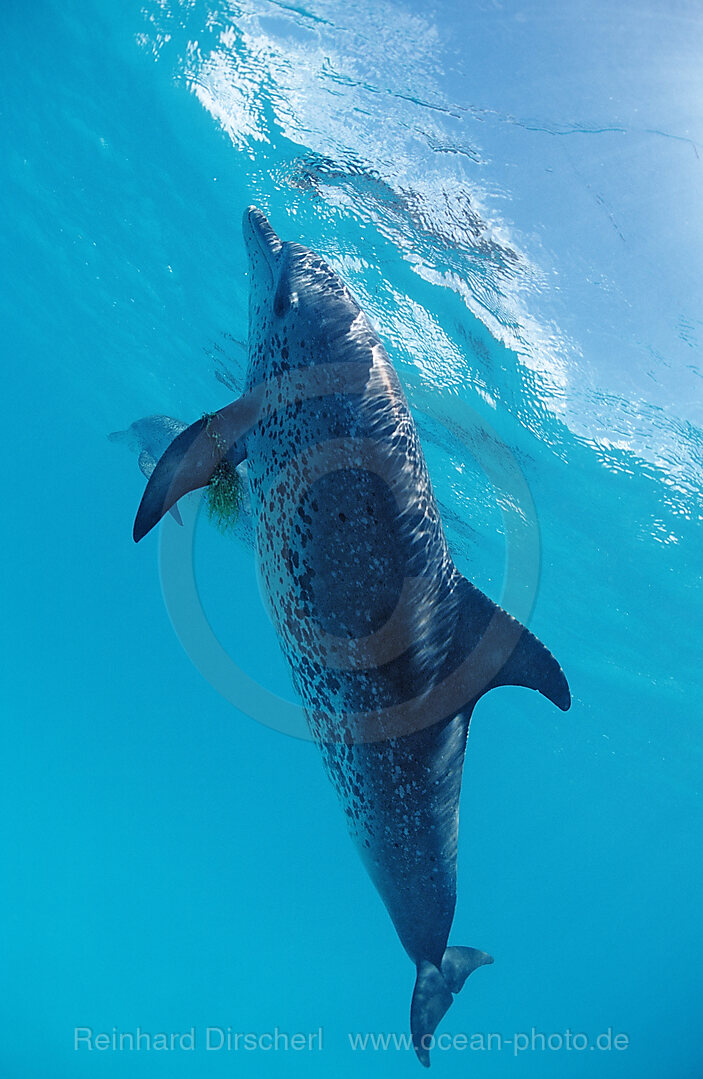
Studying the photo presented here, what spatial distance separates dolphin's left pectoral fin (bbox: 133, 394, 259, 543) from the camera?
3.83 m

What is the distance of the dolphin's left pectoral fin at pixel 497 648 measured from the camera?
3.59m

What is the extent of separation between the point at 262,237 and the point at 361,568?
2638 mm

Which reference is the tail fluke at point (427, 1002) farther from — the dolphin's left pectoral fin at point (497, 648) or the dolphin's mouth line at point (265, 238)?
the dolphin's mouth line at point (265, 238)

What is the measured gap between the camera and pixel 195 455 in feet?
12.8

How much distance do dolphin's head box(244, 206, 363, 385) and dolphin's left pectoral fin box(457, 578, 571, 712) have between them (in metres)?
1.72

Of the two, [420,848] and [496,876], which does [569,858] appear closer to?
[496,876]

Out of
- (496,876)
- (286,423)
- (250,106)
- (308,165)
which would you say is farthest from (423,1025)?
(496,876)

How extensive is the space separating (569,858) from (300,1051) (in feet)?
144

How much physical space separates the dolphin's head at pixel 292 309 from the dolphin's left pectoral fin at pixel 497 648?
172 centimetres

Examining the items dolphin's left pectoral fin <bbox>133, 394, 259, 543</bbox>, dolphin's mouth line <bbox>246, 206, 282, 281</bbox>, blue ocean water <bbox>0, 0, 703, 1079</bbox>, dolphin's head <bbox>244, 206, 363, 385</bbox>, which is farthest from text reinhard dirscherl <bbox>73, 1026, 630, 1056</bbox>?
dolphin's mouth line <bbox>246, 206, 282, 281</bbox>

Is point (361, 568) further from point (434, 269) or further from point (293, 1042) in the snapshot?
point (293, 1042)

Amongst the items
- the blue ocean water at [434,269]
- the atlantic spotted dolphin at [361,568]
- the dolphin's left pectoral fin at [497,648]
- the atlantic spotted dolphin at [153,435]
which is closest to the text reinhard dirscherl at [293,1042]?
the blue ocean water at [434,269]

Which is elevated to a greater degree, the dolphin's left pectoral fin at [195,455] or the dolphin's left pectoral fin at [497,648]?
the dolphin's left pectoral fin at [195,455]

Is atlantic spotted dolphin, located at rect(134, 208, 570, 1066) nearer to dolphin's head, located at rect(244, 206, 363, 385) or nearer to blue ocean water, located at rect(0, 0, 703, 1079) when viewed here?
dolphin's head, located at rect(244, 206, 363, 385)
